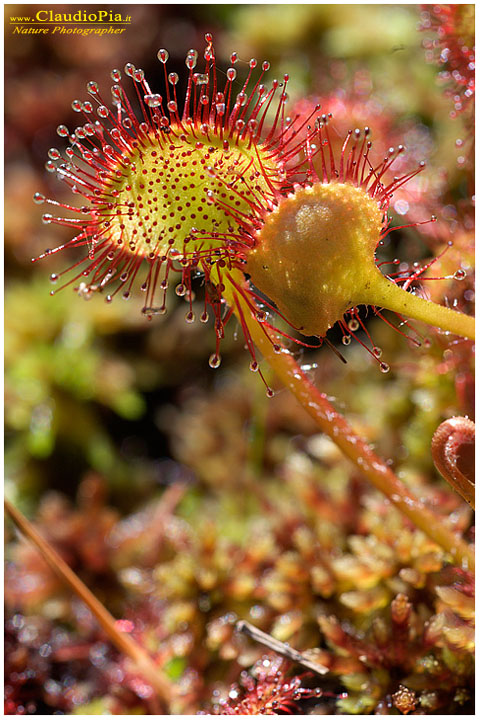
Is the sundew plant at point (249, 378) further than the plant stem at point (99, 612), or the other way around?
the plant stem at point (99, 612)

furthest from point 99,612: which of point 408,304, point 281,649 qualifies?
point 408,304

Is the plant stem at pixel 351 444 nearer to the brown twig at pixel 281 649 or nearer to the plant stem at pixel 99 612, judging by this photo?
the brown twig at pixel 281 649

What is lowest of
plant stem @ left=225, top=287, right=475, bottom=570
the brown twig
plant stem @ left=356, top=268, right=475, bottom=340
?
the brown twig

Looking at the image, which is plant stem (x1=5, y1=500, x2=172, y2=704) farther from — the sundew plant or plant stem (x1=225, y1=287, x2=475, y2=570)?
plant stem (x1=225, y1=287, x2=475, y2=570)

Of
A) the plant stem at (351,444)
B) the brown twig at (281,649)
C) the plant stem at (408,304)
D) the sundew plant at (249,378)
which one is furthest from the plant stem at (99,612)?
the plant stem at (408,304)

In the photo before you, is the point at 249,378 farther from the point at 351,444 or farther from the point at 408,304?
the point at 408,304

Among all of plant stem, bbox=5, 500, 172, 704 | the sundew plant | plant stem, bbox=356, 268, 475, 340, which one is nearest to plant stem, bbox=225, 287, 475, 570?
the sundew plant
